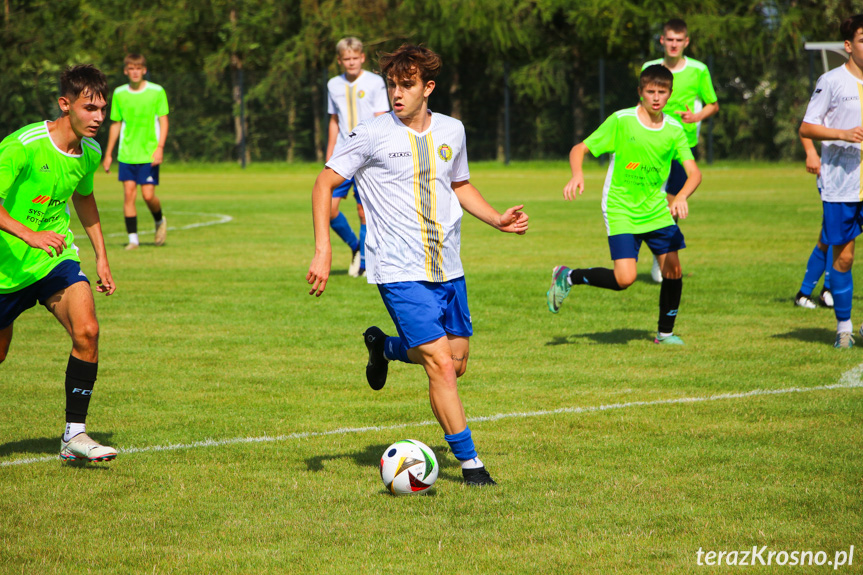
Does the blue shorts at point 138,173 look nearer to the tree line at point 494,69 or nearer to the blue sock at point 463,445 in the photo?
the blue sock at point 463,445

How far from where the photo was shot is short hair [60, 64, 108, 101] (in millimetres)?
5051

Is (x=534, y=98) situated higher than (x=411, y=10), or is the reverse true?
(x=411, y=10)

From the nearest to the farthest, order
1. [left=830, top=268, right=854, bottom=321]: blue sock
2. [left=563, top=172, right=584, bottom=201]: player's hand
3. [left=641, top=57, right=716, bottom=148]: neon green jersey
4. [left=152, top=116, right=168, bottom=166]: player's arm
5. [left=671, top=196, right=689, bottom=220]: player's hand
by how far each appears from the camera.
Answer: [left=563, top=172, right=584, bottom=201]: player's hand < [left=671, top=196, right=689, bottom=220]: player's hand < [left=830, top=268, right=854, bottom=321]: blue sock < [left=641, top=57, right=716, bottom=148]: neon green jersey < [left=152, top=116, right=168, bottom=166]: player's arm

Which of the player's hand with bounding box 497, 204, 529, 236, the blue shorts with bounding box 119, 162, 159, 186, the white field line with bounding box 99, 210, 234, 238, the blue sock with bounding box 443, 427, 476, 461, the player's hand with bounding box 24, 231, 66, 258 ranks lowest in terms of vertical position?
the white field line with bounding box 99, 210, 234, 238

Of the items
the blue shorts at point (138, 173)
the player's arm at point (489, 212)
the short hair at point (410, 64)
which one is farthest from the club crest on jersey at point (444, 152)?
the blue shorts at point (138, 173)

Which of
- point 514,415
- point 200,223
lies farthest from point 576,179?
point 200,223

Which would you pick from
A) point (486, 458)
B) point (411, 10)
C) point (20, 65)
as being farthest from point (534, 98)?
point (486, 458)

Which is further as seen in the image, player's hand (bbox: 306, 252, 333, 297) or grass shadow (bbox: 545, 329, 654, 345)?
grass shadow (bbox: 545, 329, 654, 345)

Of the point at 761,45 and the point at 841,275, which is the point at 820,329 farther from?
the point at 761,45

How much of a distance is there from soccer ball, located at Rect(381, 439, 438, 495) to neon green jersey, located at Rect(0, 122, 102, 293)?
2.02 metres

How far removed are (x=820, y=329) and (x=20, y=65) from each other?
3979 cm

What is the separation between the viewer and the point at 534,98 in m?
33.8

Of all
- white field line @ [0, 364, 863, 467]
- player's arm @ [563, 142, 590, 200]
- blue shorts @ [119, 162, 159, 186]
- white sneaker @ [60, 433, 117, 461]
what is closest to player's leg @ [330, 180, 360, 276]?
blue shorts @ [119, 162, 159, 186]

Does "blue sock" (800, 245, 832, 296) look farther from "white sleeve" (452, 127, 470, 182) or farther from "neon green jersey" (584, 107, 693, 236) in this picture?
"white sleeve" (452, 127, 470, 182)
